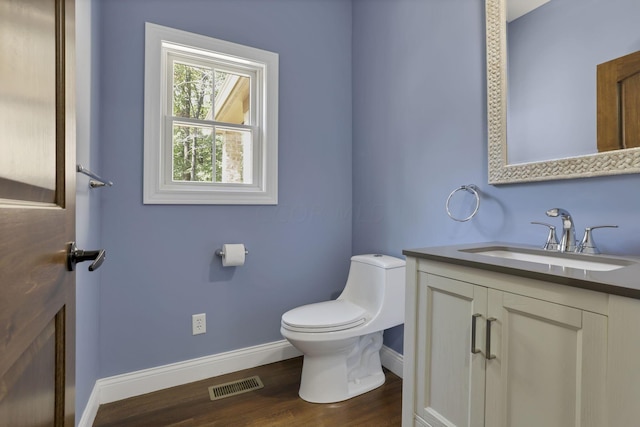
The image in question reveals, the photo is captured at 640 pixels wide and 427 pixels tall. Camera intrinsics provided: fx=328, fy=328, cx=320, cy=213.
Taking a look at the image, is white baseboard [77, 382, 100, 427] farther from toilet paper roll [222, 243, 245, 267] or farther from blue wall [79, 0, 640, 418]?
toilet paper roll [222, 243, 245, 267]

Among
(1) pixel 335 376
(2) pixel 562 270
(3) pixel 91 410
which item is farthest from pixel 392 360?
(3) pixel 91 410

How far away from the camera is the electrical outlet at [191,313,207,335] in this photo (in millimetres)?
1922

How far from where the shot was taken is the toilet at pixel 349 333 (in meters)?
1.63

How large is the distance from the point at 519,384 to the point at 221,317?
1.60 meters

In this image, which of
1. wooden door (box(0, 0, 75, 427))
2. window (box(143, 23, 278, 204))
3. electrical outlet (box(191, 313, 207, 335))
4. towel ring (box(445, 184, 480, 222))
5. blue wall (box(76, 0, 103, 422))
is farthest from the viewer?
electrical outlet (box(191, 313, 207, 335))

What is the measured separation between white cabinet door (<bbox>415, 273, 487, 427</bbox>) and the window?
1.29 metres

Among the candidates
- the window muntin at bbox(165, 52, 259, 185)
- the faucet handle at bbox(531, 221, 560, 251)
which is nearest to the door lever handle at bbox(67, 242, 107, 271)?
the window muntin at bbox(165, 52, 259, 185)

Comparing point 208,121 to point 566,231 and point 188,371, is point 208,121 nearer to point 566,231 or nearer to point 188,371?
point 188,371

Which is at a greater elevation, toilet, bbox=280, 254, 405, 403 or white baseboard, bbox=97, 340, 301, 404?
toilet, bbox=280, 254, 405, 403

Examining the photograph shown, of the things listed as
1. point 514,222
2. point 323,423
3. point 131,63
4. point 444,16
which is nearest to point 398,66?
point 444,16

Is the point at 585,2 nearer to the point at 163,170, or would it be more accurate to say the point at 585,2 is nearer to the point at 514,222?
the point at 514,222

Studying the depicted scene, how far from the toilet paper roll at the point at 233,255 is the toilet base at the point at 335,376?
664 mm

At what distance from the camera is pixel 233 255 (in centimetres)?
193

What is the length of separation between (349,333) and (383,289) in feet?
1.01
